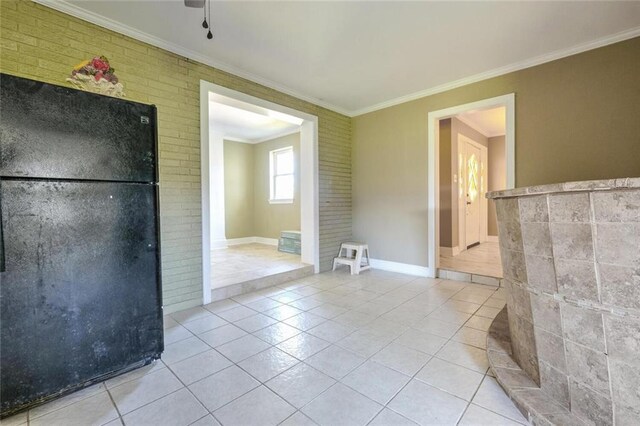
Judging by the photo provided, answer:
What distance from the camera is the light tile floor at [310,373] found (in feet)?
4.79

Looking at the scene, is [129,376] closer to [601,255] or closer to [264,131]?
[601,255]

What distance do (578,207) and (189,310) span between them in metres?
3.29

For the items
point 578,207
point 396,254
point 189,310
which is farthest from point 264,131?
point 578,207

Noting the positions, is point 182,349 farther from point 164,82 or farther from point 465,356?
point 164,82

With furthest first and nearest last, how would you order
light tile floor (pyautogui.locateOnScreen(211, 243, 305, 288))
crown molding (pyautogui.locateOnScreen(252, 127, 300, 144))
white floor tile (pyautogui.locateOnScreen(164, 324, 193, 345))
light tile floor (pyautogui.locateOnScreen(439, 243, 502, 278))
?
crown molding (pyautogui.locateOnScreen(252, 127, 300, 144)) < light tile floor (pyautogui.locateOnScreen(439, 243, 502, 278)) < light tile floor (pyautogui.locateOnScreen(211, 243, 305, 288)) < white floor tile (pyautogui.locateOnScreen(164, 324, 193, 345))

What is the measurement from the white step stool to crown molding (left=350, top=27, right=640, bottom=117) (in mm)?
2422

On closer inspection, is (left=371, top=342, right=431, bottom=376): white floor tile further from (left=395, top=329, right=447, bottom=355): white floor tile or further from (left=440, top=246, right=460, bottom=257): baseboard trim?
(left=440, top=246, right=460, bottom=257): baseboard trim

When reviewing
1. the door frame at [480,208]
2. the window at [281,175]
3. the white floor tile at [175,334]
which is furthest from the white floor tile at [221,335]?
the door frame at [480,208]

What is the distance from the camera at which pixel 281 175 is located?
7012 mm

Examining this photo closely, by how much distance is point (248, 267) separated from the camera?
4.42 meters

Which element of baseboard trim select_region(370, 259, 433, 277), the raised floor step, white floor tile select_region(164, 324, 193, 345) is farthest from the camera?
baseboard trim select_region(370, 259, 433, 277)

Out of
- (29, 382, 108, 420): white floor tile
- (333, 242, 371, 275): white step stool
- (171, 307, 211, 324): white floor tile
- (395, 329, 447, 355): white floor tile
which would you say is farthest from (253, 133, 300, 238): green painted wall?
(29, 382, 108, 420): white floor tile

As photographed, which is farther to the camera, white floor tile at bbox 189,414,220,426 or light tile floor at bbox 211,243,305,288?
light tile floor at bbox 211,243,305,288

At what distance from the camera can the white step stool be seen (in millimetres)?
4527
